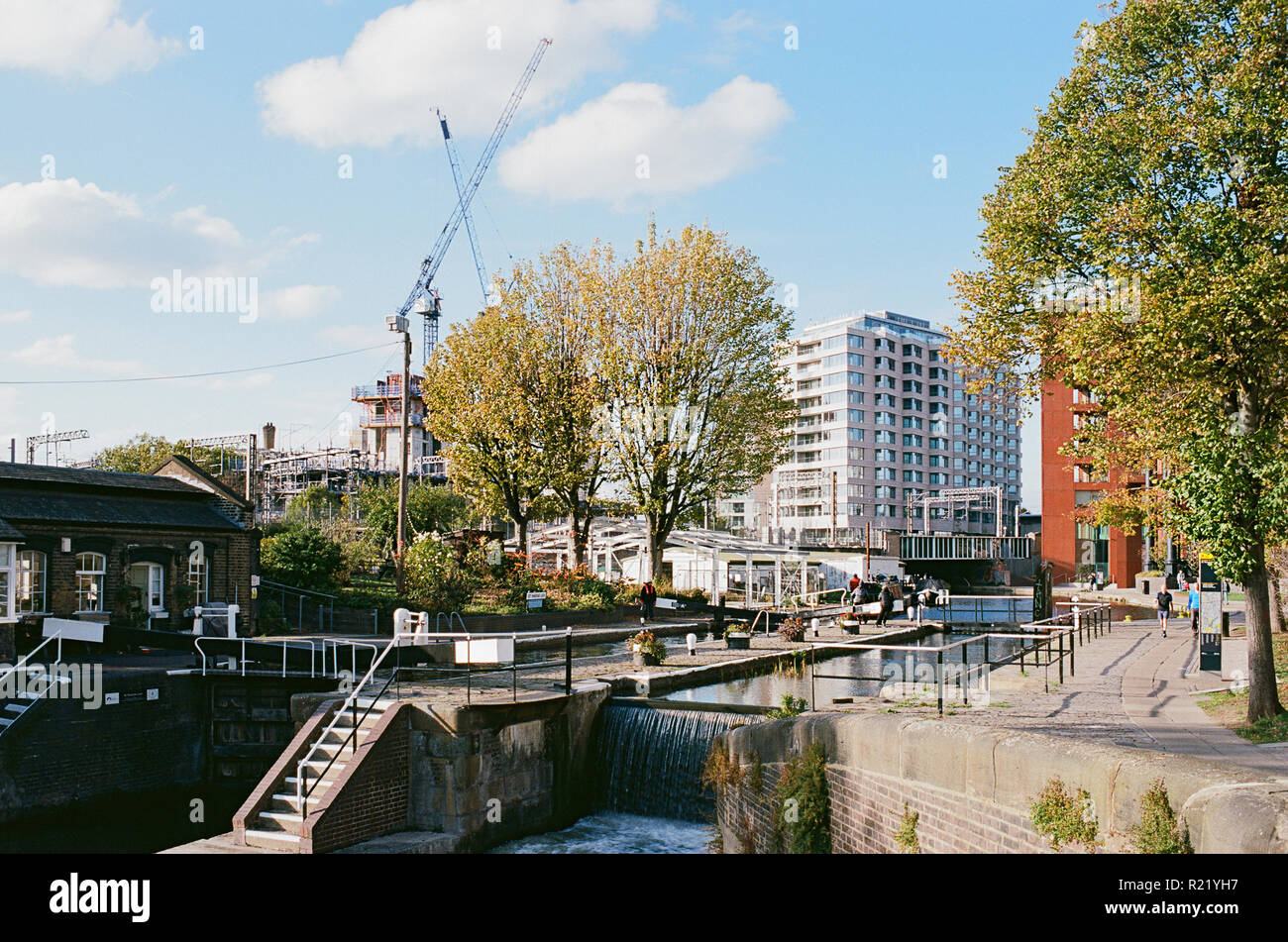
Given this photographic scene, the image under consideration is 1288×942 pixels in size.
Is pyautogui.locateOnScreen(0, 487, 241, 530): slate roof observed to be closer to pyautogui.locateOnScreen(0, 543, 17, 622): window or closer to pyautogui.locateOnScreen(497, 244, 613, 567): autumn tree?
pyautogui.locateOnScreen(0, 543, 17, 622): window

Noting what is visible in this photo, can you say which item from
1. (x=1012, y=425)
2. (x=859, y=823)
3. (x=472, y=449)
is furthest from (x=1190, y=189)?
(x=1012, y=425)

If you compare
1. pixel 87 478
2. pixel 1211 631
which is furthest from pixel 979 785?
pixel 87 478

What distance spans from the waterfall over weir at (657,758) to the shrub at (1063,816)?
28.0ft

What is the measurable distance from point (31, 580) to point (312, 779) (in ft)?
46.3

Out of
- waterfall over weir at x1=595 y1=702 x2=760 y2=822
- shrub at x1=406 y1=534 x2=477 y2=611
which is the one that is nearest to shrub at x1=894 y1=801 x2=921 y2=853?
waterfall over weir at x1=595 y1=702 x2=760 y2=822

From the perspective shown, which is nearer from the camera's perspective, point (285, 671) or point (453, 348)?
point (285, 671)

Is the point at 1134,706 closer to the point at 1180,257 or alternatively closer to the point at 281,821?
the point at 1180,257

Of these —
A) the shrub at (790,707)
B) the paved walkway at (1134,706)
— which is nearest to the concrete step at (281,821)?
the shrub at (790,707)

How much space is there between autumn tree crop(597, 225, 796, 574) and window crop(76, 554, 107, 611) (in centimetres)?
1716
